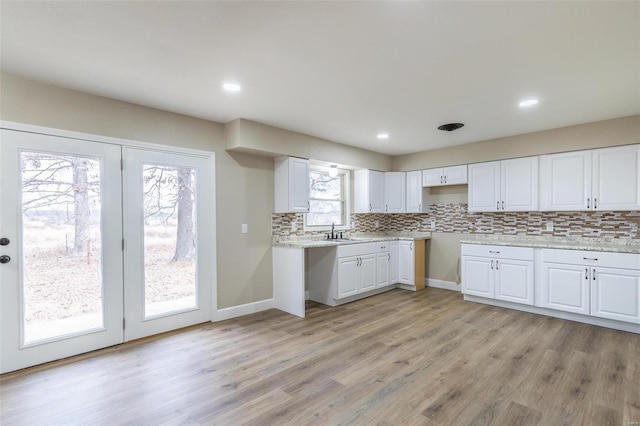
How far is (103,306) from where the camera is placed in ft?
9.91

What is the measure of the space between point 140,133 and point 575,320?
5454 millimetres

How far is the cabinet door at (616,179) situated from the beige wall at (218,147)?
163 inches

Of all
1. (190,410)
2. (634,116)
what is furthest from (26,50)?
(634,116)

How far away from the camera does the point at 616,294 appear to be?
138 inches

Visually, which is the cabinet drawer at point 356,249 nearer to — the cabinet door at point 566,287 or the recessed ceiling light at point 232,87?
the cabinet door at point 566,287

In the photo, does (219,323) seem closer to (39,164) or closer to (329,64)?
(39,164)

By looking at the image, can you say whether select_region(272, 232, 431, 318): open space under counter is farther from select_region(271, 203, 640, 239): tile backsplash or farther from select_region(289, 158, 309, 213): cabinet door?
select_region(289, 158, 309, 213): cabinet door

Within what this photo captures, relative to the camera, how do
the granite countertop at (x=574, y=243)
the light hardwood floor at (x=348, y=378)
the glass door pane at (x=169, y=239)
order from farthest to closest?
the granite countertop at (x=574, y=243) → the glass door pane at (x=169, y=239) → the light hardwood floor at (x=348, y=378)

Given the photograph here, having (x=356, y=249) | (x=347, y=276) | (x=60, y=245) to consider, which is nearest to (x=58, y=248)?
(x=60, y=245)

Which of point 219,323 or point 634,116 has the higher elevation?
point 634,116

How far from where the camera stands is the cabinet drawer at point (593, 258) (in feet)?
11.2

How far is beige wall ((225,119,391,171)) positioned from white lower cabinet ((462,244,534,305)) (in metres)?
2.23

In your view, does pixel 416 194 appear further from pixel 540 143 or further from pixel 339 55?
pixel 339 55

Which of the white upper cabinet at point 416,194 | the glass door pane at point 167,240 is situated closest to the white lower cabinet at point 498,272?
the white upper cabinet at point 416,194
